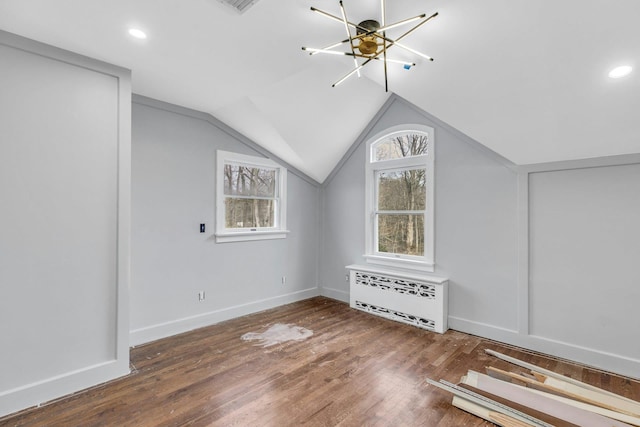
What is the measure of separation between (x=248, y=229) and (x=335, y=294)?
5.91 feet

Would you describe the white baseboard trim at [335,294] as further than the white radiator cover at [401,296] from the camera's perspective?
Yes

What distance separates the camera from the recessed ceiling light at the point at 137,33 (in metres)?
2.17

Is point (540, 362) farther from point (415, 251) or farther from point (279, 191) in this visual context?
point (279, 191)

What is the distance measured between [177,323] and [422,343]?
9.03 ft

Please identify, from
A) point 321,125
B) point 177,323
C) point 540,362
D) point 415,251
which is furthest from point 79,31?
point 540,362

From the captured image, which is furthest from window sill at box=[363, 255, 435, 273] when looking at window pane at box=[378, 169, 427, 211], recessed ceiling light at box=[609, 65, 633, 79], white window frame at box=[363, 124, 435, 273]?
recessed ceiling light at box=[609, 65, 633, 79]

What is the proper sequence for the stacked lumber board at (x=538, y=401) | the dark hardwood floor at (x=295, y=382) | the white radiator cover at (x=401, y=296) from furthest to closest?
the white radiator cover at (x=401, y=296)
the dark hardwood floor at (x=295, y=382)
the stacked lumber board at (x=538, y=401)

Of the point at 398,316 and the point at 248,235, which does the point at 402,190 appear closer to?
the point at 398,316

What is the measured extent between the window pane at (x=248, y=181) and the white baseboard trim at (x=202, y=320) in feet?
5.04

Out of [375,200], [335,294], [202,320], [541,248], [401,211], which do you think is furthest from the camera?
[335,294]

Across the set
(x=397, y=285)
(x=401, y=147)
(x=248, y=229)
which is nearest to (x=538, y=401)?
(x=397, y=285)

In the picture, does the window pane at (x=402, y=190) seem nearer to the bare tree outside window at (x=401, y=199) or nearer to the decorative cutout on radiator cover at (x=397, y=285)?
the bare tree outside window at (x=401, y=199)

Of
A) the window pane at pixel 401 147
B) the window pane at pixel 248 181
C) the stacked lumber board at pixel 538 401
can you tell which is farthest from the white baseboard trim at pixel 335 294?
the stacked lumber board at pixel 538 401

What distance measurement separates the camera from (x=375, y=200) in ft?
15.0
